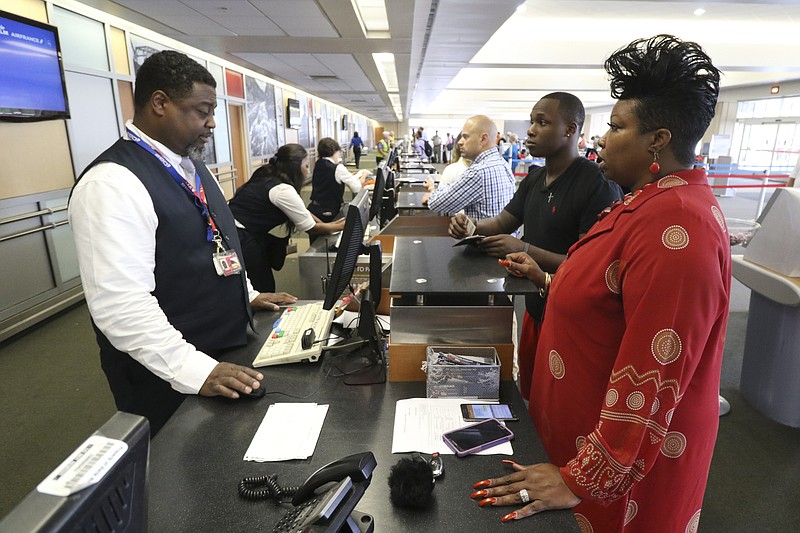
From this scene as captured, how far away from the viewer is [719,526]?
75.9 inches

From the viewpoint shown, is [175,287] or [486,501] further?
[175,287]

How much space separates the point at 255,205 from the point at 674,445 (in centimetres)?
302

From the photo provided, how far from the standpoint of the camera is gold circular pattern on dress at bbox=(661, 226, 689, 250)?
0.86m

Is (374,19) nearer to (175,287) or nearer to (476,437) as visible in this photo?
(175,287)

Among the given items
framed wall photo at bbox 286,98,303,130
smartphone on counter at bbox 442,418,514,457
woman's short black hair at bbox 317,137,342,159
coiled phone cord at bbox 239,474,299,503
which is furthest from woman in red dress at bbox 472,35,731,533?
framed wall photo at bbox 286,98,303,130

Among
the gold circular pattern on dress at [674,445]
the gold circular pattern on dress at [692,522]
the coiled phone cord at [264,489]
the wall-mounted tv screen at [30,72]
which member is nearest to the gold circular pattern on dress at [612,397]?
the gold circular pattern on dress at [674,445]

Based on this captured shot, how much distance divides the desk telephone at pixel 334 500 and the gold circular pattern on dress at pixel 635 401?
49 cm

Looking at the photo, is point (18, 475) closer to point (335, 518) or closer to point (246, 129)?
point (335, 518)

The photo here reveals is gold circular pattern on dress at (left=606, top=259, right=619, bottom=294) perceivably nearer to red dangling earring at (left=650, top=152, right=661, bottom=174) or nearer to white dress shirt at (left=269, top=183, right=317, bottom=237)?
red dangling earring at (left=650, top=152, right=661, bottom=174)

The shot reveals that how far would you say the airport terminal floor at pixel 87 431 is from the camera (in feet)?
6.75

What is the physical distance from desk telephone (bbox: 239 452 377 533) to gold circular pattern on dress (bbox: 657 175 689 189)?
772mm

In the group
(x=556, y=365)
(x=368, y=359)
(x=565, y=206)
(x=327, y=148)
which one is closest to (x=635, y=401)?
(x=556, y=365)

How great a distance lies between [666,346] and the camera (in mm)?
870

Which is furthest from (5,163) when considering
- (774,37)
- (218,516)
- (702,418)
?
(774,37)
